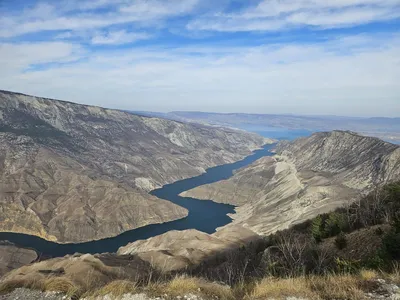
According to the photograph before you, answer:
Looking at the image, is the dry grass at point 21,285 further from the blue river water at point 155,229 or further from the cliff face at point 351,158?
the blue river water at point 155,229

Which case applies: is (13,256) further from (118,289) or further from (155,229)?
(118,289)

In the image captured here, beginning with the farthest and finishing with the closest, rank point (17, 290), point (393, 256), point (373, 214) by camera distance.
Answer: point (373, 214) < point (393, 256) < point (17, 290)

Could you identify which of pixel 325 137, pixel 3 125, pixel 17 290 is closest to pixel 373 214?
pixel 17 290

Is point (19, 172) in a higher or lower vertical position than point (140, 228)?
higher

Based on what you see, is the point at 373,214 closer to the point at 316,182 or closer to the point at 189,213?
the point at 316,182

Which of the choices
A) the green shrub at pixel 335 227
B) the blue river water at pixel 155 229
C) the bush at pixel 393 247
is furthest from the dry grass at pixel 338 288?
the blue river water at pixel 155 229

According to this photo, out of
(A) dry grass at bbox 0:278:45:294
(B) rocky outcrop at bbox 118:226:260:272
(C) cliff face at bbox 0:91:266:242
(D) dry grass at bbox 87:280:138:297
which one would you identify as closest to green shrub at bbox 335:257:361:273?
(D) dry grass at bbox 87:280:138:297
